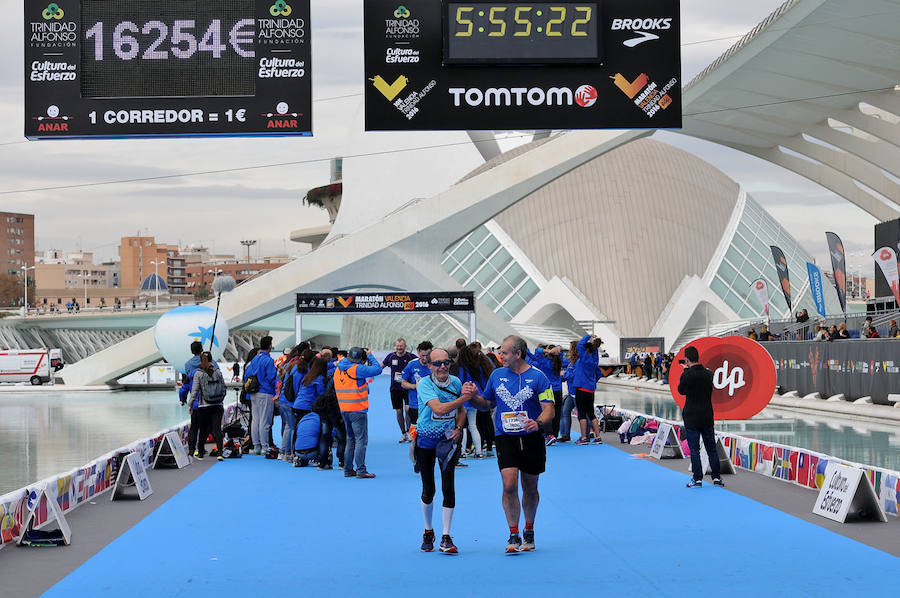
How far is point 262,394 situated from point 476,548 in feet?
25.1

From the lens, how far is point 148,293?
144m

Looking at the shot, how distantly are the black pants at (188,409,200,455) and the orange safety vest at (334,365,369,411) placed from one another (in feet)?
9.56

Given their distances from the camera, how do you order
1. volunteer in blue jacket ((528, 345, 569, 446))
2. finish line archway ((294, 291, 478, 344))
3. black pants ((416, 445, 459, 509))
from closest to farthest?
1. black pants ((416, 445, 459, 509))
2. volunteer in blue jacket ((528, 345, 569, 446))
3. finish line archway ((294, 291, 478, 344))

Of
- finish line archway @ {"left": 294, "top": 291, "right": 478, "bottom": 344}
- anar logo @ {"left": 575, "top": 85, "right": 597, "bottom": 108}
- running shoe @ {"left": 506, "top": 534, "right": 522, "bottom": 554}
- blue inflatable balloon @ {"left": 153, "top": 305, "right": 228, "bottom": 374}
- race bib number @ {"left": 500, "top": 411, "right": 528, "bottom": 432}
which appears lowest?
running shoe @ {"left": 506, "top": 534, "right": 522, "bottom": 554}

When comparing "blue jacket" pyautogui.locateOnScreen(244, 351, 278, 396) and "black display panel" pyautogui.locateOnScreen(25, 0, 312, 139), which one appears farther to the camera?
"blue jacket" pyautogui.locateOnScreen(244, 351, 278, 396)

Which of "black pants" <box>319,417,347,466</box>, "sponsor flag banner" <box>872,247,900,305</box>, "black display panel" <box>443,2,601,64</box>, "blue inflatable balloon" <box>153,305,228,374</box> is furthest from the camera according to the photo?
"sponsor flag banner" <box>872,247,900,305</box>

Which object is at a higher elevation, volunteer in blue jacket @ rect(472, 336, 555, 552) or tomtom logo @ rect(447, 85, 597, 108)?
tomtom logo @ rect(447, 85, 597, 108)

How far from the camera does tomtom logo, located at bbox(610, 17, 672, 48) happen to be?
11.5 m

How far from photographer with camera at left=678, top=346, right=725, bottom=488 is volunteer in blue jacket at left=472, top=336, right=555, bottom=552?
12.1 ft

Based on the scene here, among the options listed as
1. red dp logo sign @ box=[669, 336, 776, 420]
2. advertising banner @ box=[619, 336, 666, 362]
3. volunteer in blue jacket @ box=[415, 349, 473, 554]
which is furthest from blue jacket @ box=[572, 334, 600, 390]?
advertising banner @ box=[619, 336, 666, 362]

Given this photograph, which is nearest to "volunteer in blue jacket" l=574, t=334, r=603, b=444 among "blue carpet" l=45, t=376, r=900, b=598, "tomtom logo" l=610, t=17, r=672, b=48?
"blue carpet" l=45, t=376, r=900, b=598

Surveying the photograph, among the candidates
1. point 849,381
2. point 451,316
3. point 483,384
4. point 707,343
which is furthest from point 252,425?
point 451,316

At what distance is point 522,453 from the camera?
812 cm

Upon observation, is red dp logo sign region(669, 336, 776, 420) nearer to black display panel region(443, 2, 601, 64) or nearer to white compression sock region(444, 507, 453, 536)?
black display panel region(443, 2, 601, 64)
